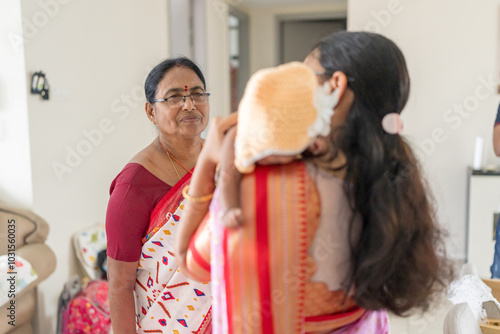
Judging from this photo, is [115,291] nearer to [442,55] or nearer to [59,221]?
[59,221]

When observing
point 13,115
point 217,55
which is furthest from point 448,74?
point 13,115

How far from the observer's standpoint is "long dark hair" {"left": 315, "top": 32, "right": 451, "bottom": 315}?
648 millimetres

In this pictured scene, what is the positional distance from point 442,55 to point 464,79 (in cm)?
27

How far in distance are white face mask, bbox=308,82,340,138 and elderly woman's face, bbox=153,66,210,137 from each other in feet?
1.99

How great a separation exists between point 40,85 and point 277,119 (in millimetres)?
2311

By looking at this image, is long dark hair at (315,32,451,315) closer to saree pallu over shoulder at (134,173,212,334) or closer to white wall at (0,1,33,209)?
saree pallu over shoulder at (134,173,212,334)

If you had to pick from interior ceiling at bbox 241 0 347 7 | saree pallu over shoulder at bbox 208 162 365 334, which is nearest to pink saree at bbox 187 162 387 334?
saree pallu over shoulder at bbox 208 162 365 334

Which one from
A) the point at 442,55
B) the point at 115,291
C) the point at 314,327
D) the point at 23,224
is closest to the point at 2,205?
the point at 23,224

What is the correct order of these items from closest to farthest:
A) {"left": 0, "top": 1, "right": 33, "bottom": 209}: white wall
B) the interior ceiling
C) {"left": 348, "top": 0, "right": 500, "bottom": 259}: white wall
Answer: {"left": 0, "top": 1, "right": 33, "bottom": 209}: white wall → {"left": 348, "top": 0, "right": 500, "bottom": 259}: white wall → the interior ceiling

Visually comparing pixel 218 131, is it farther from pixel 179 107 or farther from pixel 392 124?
pixel 179 107

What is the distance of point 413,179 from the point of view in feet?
2.23

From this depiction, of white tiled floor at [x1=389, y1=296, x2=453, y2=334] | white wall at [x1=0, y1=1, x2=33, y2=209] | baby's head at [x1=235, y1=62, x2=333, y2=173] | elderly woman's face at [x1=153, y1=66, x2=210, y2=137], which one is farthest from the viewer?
white tiled floor at [x1=389, y1=296, x2=453, y2=334]

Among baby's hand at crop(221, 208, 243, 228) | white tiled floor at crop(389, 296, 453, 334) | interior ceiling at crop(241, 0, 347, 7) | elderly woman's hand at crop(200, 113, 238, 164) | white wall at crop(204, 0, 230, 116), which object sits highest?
interior ceiling at crop(241, 0, 347, 7)

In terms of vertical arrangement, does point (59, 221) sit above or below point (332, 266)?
below
